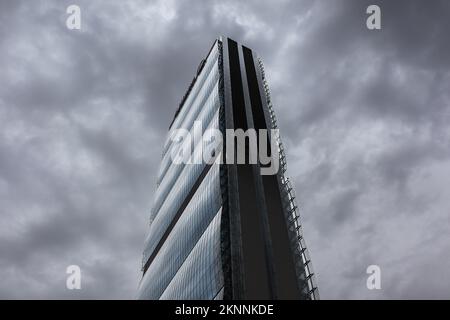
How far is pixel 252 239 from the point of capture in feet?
252

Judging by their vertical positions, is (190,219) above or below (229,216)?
above

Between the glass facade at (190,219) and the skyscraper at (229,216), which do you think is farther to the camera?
the glass facade at (190,219)

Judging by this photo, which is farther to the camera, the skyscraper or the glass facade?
the glass facade

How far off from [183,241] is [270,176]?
2692 cm

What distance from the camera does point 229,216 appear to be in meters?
77.2

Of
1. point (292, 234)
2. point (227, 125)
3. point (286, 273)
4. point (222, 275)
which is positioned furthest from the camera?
point (227, 125)

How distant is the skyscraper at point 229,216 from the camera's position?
7175 cm

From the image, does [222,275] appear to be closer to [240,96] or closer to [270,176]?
[270,176]

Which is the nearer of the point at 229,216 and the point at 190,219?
the point at 229,216

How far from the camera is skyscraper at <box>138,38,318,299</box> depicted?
7175 cm
